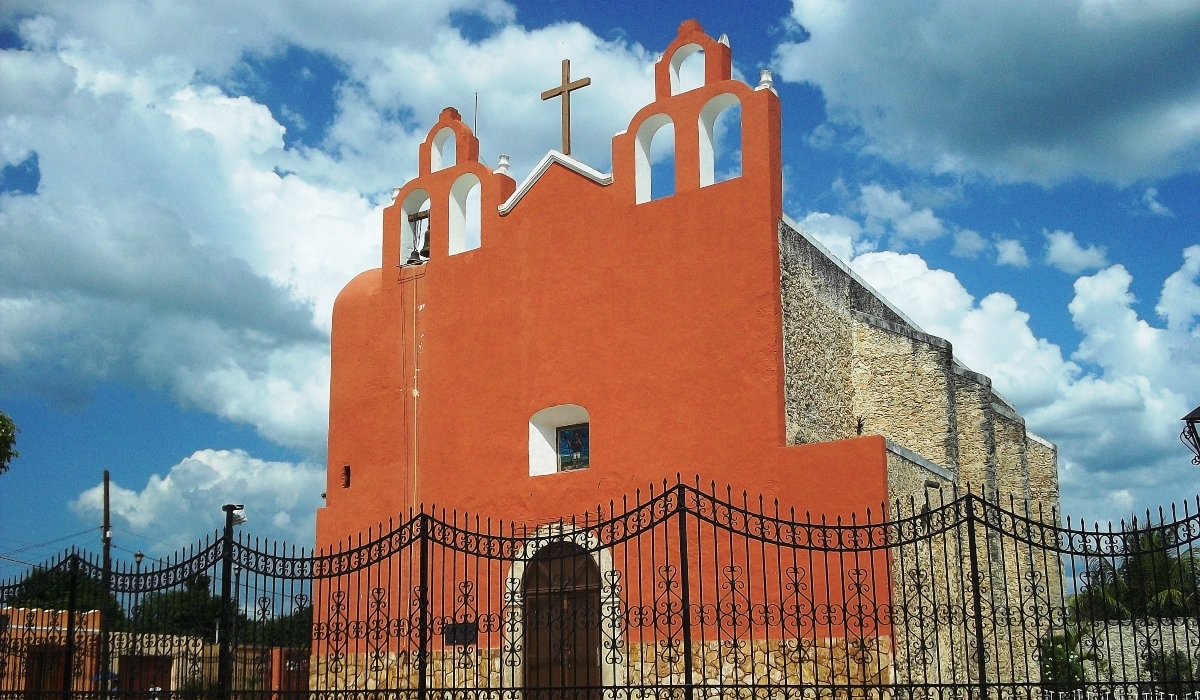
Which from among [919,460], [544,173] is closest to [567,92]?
[544,173]

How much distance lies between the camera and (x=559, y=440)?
13.6 metres

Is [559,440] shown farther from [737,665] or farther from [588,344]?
[737,665]

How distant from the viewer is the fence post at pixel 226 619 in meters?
9.63

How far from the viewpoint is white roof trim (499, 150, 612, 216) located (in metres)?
13.5

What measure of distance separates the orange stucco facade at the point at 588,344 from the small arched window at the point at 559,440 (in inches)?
5.3

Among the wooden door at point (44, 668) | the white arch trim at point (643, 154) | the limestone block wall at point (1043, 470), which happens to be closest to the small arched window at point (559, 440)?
the white arch trim at point (643, 154)

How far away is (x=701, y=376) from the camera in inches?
483

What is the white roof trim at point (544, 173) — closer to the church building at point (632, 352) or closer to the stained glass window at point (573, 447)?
the church building at point (632, 352)

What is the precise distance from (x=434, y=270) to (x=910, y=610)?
7411 millimetres

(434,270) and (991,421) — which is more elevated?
(434,270)

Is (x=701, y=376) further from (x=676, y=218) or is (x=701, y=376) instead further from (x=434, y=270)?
(x=434, y=270)

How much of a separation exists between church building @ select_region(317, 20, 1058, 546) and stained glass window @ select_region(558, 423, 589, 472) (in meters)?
0.03

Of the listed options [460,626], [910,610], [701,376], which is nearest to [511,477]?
[460,626]

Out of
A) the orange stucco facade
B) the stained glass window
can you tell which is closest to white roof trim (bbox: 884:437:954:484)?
the orange stucco facade
